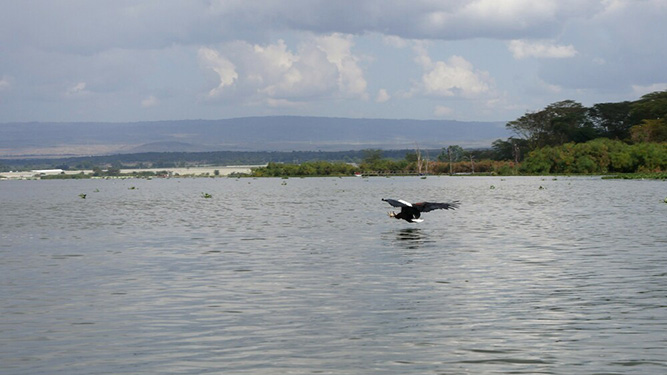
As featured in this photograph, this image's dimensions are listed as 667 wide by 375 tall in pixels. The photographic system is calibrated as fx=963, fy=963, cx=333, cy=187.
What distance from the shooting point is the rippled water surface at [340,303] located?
1738 centimetres

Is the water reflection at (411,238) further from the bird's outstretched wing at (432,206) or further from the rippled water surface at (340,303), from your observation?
the bird's outstretched wing at (432,206)

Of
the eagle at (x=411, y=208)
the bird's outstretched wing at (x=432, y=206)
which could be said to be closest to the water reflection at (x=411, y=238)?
the eagle at (x=411, y=208)

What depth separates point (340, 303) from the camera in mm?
23922

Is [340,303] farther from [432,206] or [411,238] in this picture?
[432,206]

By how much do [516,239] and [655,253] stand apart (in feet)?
28.0

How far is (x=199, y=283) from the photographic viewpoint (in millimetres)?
28359

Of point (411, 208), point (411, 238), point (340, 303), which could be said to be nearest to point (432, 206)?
point (411, 238)

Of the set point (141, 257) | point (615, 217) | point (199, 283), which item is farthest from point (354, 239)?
point (615, 217)

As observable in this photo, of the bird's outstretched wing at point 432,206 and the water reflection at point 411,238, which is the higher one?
the bird's outstretched wing at point 432,206

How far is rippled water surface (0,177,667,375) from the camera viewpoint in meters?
17.4

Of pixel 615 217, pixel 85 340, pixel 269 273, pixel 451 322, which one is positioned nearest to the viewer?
pixel 85 340

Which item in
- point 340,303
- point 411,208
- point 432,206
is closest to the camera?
point 340,303

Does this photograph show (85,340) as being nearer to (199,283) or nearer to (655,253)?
(199,283)

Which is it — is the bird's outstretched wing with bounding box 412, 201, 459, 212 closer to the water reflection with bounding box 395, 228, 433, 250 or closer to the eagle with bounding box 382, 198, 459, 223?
the eagle with bounding box 382, 198, 459, 223
